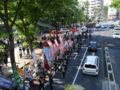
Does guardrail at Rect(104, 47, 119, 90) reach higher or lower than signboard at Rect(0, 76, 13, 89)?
lower

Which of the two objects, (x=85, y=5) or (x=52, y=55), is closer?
(x=52, y=55)

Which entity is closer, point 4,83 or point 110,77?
point 4,83

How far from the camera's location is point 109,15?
115 meters

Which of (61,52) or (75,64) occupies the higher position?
(61,52)

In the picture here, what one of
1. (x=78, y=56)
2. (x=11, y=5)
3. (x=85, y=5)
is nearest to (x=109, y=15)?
(x=85, y=5)

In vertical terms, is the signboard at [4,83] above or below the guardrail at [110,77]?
above

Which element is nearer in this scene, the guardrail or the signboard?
the signboard

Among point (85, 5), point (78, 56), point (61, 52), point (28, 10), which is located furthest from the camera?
point (85, 5)

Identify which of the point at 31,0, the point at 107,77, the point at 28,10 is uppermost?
the point at 31,0

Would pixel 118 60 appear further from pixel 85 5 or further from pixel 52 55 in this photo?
pixel 85 5

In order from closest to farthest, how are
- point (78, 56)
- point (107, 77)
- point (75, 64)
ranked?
point (107, 77) → point (75, 64) → point (78, 56)

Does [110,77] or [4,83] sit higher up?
[4,83]

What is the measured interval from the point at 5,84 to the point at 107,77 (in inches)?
372

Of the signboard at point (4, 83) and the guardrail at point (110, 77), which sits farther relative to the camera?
the guardrail at point (110, 77)
